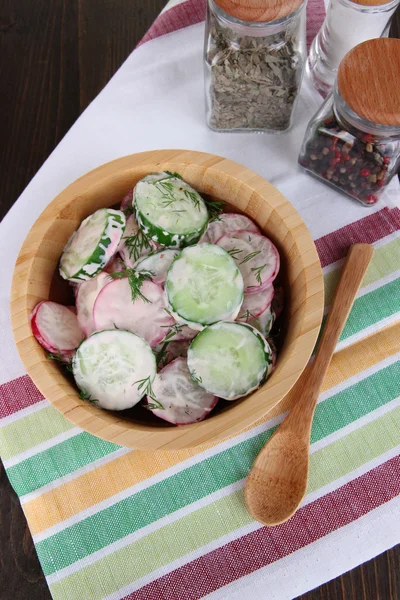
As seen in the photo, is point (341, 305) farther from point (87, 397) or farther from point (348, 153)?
point (87, 397)

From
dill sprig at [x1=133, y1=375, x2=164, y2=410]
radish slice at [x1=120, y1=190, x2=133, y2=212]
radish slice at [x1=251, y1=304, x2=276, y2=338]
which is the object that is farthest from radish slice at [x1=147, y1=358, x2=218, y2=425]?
radish slice at [x1=120, y1=190, x2=133, y2=212]

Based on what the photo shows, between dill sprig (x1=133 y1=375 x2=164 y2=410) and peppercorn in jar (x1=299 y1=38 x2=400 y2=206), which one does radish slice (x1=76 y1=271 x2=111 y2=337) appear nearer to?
dill sprig (x1=133 y1=375 x2=164 y2=410)

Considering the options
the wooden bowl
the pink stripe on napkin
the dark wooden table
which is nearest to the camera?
the wooden bowl

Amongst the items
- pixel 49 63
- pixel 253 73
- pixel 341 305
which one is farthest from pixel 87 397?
pixel 49 63

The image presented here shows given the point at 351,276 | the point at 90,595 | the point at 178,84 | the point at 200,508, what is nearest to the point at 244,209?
the point at 351,276

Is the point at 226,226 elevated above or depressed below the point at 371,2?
below
